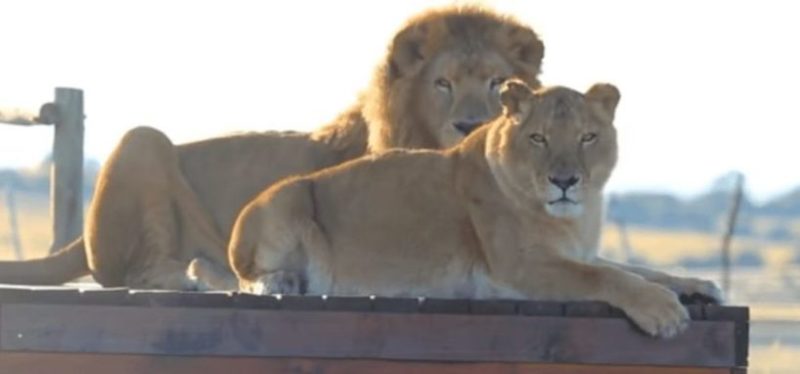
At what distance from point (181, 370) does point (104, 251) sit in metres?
2.57

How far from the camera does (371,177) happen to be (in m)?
7.82

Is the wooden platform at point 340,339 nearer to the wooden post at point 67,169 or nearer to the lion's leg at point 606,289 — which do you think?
the lion's leg at point 606,289

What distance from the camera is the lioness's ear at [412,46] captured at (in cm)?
943

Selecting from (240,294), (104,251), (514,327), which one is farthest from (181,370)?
(104,251)

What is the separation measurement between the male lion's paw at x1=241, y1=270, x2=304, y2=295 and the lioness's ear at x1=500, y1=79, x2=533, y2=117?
0.85 m

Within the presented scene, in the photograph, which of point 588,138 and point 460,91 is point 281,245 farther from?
point 460,91

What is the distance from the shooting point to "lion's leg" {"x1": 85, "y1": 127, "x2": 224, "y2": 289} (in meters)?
9.28

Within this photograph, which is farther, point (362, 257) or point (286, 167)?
point (286, 167)

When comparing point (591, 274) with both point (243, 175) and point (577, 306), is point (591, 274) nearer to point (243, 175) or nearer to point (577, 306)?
point (577, 306)

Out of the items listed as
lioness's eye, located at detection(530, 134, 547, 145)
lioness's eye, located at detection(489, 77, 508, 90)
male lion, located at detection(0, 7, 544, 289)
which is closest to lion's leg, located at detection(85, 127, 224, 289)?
male lion, located at detection(0, 7, 544, 289)

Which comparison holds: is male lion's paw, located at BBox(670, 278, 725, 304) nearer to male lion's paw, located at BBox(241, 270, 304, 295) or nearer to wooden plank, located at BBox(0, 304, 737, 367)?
wooden plank, located at BBox(0, 304, 737, 367)

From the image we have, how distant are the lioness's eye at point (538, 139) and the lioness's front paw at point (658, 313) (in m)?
0.60

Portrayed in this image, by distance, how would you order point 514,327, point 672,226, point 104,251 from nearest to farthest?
point 514,327 < point 104,251 < point 672,226

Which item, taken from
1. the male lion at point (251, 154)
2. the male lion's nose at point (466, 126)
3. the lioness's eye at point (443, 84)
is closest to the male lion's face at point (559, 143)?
the male lion's nose at point (466, 126)
